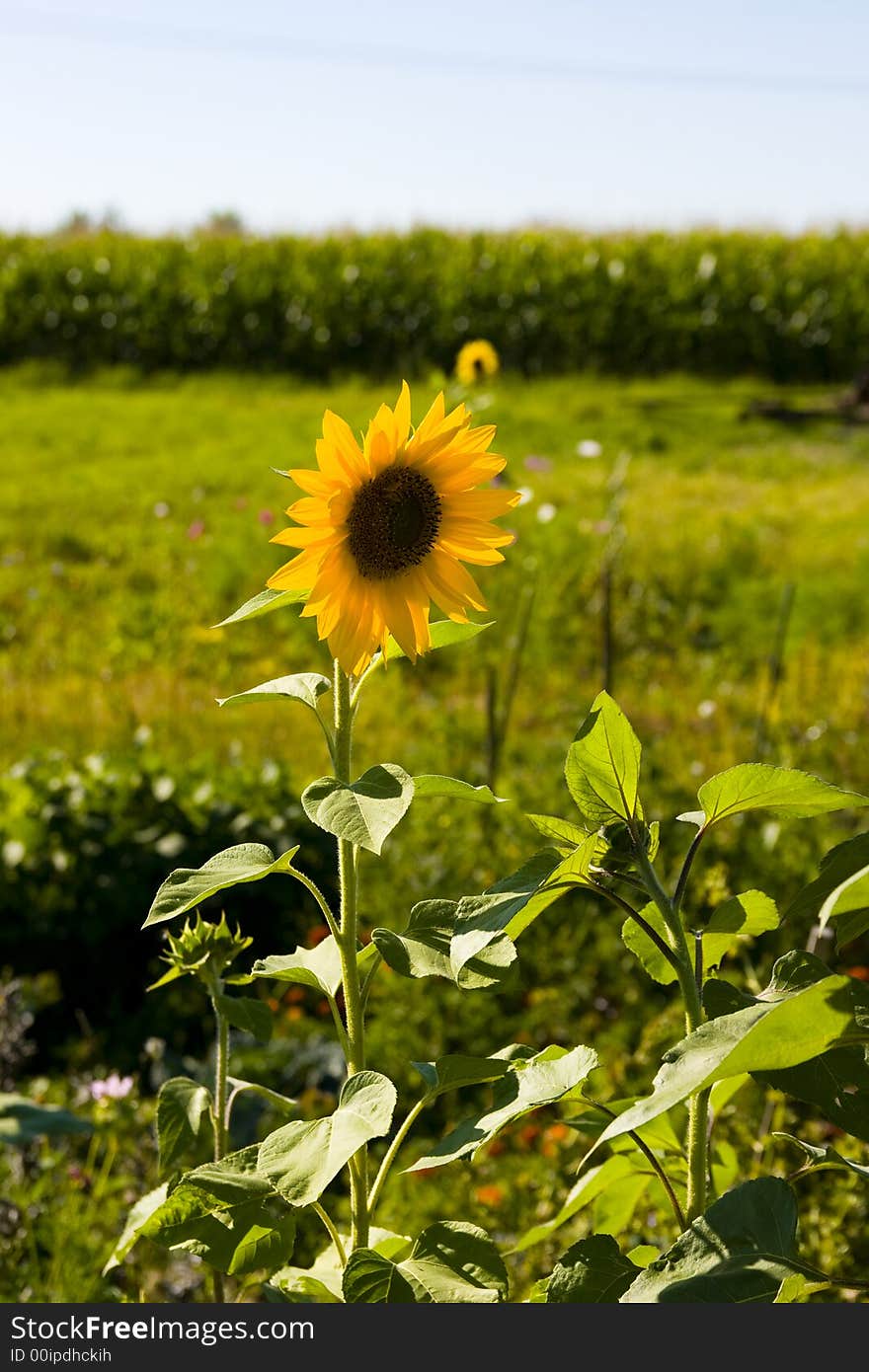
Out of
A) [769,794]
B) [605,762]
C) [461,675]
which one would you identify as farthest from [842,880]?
[461,675]

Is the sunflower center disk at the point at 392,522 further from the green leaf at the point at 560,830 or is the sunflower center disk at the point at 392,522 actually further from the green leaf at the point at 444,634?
the green leaf at the point at 560,830

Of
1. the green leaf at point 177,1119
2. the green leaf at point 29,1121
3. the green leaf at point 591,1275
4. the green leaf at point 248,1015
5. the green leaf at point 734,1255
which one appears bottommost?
the green leaf at point 29,1121

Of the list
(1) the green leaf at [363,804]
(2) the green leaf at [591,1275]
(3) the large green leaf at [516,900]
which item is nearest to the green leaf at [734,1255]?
(2) the green leaf at [591,1275]

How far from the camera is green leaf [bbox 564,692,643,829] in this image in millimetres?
1032

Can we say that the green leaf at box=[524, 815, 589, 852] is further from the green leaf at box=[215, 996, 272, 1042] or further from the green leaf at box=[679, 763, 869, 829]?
the green leaf at box=[215, 996, 272, 1042]

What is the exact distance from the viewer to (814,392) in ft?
36.8

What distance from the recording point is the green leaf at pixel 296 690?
1.18m

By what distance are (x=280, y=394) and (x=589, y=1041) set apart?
31.2ft

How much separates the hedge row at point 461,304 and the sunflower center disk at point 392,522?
1145 cm

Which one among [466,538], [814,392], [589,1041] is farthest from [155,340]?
[466,538]

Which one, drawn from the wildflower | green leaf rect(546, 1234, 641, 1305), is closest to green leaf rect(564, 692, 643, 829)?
green leaf rect(546, 1234, 641, 1305)

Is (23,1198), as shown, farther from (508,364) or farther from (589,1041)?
(508,364)

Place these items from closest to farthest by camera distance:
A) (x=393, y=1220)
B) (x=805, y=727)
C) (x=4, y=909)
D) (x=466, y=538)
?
(x=466, y=538) < (x=393, y=1220) < (x=4, y=909) < (x=805, y=727)

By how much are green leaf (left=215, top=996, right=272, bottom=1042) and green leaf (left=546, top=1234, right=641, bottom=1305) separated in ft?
1.44
